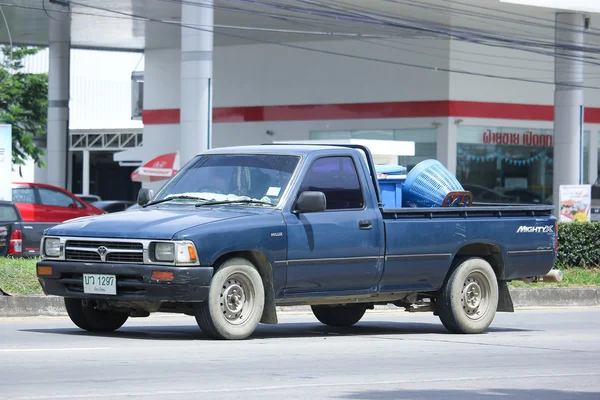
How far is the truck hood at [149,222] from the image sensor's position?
34.2 feet

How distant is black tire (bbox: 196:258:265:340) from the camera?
34.8 ft

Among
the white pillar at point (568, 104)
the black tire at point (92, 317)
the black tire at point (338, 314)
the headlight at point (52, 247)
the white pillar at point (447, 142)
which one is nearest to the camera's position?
the headlight at point (52, 247)

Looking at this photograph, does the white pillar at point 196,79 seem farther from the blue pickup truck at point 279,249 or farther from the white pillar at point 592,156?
the white pillar at point 592,156

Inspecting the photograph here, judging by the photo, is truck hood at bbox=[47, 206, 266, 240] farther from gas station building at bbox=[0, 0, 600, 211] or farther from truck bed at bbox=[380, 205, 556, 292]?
gas station building at bbox=[0, 0, 600, 211]

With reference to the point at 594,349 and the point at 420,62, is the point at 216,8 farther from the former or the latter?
the point at 594,349

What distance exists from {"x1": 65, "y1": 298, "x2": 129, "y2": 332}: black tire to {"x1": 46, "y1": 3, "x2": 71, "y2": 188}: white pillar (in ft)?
102

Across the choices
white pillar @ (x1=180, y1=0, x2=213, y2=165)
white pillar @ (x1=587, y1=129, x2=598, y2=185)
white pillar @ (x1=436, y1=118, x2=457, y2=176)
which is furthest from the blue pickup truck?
white pillar @ (x1=587, y1=129, x2=598, y2=185)

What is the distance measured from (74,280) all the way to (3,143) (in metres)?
10.1

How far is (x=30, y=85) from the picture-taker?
4719cm

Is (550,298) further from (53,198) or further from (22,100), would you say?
(22,100)

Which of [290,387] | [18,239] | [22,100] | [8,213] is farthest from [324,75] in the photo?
[290,387]

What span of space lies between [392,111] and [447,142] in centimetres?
225

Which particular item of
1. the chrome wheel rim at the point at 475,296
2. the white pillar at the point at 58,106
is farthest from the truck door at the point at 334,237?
the white pillar at the point at 58,106

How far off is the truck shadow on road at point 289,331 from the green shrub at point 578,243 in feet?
27.1
